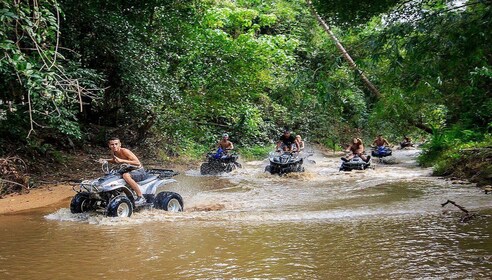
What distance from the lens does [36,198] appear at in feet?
31.8

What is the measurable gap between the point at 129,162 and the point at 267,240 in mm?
3199

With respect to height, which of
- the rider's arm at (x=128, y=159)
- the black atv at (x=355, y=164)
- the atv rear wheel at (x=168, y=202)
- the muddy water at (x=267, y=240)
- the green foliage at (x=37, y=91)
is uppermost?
the green foliage at (x=37, y=91)

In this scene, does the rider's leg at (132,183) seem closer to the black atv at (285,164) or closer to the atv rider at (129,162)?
the atv rider at (129,162)

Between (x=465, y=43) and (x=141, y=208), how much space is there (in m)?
5.76

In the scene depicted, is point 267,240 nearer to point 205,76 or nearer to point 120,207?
point 120,207

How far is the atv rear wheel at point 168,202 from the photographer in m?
8.10

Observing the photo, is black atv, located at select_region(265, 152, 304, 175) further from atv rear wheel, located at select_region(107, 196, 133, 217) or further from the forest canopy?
atv rear wheel, located at select_region(107, 196, 133, 217)

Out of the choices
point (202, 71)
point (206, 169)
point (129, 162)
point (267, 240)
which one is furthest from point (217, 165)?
point (267, 240)

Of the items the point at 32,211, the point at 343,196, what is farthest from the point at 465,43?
the point at 32,211

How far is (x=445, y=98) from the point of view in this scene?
15992 millimetres

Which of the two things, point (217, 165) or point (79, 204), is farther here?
point (217, 165)

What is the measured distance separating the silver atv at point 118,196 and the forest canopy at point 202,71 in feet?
4.61

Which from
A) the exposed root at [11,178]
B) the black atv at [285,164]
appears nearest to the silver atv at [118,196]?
the exposed root at [11,178]

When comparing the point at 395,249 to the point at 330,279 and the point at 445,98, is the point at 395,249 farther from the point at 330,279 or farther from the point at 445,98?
the point at 445,98
